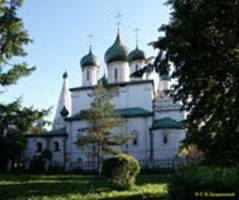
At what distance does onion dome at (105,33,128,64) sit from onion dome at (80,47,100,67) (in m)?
2.28

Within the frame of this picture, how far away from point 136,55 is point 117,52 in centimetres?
231

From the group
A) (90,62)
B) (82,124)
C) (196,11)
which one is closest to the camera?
(196,11)

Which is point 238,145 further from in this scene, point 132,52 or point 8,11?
point 132,52

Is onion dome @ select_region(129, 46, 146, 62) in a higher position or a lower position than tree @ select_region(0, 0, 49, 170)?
higher

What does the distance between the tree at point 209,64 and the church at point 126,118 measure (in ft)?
89.0

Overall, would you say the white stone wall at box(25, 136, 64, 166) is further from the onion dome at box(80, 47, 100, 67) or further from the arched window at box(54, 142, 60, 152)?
the onion dome at box(80, 47, 100, 67)

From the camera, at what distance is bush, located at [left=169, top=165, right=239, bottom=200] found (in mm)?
6088

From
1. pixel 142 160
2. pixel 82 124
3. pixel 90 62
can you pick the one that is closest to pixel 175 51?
pixel 142 160

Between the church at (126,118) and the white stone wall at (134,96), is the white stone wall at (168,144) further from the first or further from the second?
the white stone wall at (134,96)

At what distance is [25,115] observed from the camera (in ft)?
51.5

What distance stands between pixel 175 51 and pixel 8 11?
9.45 m

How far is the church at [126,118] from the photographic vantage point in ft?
125

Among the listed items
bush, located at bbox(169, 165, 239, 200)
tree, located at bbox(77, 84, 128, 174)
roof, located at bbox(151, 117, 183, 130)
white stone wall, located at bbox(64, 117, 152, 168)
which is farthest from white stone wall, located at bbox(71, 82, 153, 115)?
bush, located at bbox(169, 165, 239, 200)

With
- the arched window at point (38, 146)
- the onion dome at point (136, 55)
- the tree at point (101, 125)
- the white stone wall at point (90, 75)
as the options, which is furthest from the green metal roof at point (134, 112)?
the arched window at point (38, 146)
